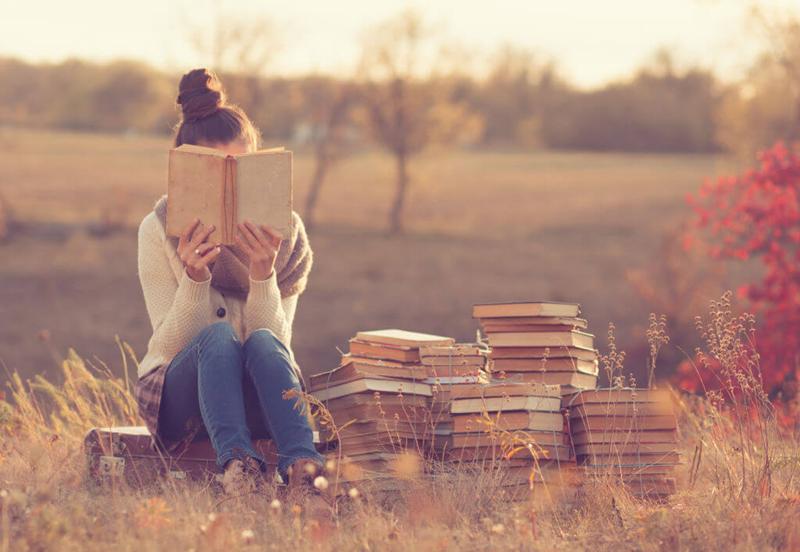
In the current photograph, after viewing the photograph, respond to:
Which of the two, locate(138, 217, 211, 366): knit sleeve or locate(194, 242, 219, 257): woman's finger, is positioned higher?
locate(194, 242, 219, 257): woman's finger

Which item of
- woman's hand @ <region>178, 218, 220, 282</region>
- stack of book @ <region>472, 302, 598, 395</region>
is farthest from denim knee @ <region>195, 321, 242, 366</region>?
stack of book @ <region>472, 302, 598, 395</region>

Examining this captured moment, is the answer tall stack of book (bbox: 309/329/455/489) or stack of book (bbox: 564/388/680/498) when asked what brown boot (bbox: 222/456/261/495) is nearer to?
tall stack of book (bbox: 309/329/455/489)

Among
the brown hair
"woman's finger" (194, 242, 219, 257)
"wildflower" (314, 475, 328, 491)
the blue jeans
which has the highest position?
the brown hair

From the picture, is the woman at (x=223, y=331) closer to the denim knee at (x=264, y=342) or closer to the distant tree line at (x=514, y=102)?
the denim knee at (x=264, y=342)

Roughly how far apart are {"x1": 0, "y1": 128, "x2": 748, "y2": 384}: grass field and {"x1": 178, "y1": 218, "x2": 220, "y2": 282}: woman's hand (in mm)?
12995

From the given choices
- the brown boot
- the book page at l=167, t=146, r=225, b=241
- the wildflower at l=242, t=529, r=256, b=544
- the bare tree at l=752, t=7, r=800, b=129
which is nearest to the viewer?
the wildflower at l=242, t=529, r=256, b=544

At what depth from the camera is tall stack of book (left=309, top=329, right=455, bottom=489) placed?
4582 mm

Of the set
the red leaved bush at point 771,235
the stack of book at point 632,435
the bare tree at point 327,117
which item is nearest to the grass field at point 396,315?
the stack of book at point 632,435

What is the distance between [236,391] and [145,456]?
2.11 feet

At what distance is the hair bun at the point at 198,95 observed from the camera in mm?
4875

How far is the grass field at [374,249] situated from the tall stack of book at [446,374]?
13.0 m

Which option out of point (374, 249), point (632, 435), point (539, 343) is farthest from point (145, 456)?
point (374, 249)

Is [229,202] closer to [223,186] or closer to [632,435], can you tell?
[223,186]

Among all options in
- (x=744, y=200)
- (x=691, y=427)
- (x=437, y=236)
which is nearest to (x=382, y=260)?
(x=437, y=236)
